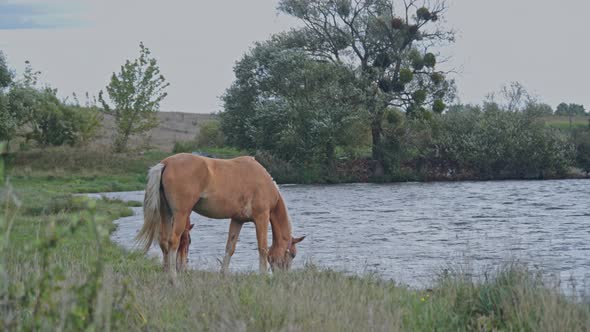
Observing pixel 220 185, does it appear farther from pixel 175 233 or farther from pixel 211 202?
pixel 175 233

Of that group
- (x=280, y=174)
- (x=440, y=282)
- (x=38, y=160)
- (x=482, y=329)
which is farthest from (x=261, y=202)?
(x=38, y=160)

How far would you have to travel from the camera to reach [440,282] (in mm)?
8977

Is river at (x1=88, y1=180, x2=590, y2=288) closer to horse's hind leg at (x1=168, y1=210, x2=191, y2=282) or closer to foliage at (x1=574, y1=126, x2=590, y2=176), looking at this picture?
horse's hind leg at (x1=168, y1=210, x2=191, y2=282)

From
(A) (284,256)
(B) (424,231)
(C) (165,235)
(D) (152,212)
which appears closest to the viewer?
(D) (152,212)

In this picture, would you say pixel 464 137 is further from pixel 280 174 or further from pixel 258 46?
pixel 258 46

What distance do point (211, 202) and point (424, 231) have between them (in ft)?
37.0

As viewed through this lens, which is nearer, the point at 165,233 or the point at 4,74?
the point at 165,233

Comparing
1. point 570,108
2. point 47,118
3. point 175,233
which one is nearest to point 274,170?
point 47,118

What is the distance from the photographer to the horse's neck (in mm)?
12367

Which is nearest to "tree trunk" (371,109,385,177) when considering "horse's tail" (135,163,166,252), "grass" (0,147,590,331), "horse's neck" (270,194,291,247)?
"horse's neck" (270,194,291,247)

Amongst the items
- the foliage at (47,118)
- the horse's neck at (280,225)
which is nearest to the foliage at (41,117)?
the foliage at (47,118)

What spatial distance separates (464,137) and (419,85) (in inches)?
165

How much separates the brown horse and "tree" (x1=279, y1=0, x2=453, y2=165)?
34.2 metres

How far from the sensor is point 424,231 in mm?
21750
